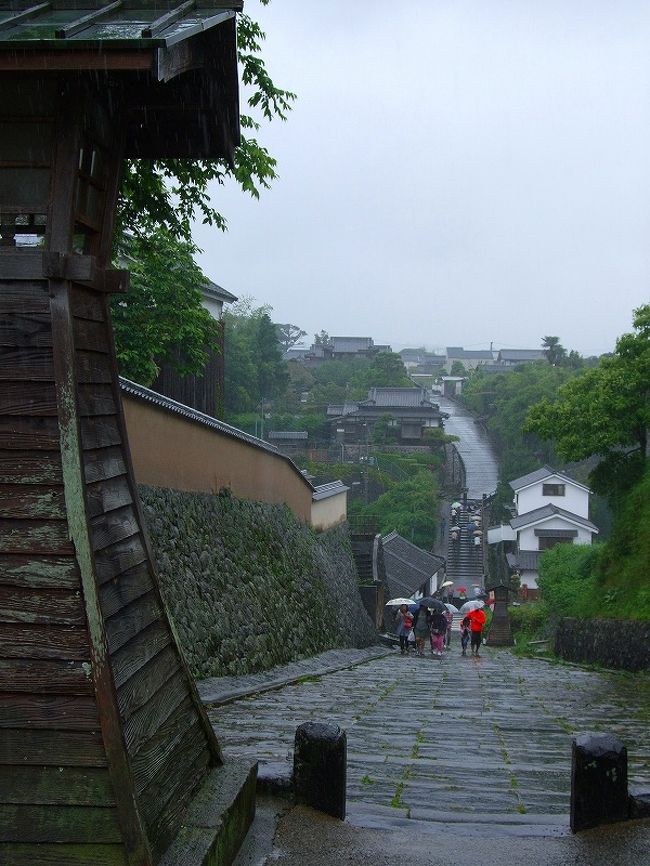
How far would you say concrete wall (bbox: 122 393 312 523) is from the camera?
1050 centimetres

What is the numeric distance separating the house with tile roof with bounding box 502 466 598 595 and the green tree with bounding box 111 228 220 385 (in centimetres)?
3211

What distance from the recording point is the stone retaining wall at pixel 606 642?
16156 millimetres

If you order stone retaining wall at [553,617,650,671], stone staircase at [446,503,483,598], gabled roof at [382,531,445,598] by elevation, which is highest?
stone retaining wall at [553,617,650,671]

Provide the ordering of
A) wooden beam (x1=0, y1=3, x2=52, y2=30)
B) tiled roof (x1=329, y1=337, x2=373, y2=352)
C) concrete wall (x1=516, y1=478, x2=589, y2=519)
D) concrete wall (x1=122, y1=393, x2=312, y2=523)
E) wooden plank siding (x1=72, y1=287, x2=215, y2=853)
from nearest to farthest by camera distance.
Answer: wooden plank siding (x1=72, y1=287, x2=215, y2=853) → wooden beam (x1=0, y1=3, x2=52, y2=30) → concrete wall (x1=122, y1=393, x2=312, y2=523) → concrete wall (x1=516, y1=478, x2=589, y2=519) → tiled roof (x1=329, y1=337, x2=373, y2=352)

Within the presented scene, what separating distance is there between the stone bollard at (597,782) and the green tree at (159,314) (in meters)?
12.8

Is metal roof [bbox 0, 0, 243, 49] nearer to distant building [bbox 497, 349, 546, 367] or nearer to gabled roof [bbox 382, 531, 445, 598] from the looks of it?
gabled roof [bbox 382, 531, 445, 598]

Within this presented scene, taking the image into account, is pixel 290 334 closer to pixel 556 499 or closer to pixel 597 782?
pixel 556 499

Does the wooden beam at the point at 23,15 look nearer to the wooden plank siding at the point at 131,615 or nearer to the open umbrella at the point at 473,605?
the wooden plank siding at the point at 131,615

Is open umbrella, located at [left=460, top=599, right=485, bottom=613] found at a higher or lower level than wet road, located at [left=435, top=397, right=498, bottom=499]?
lower

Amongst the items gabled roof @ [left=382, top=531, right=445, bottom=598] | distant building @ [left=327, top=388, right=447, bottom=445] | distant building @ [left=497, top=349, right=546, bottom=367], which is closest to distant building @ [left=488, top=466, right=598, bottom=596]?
gabled roof @ [left=382, top=531, right=445, bottom=598]

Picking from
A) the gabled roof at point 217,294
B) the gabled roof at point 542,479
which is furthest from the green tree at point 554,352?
the gabled roof at point 217,294

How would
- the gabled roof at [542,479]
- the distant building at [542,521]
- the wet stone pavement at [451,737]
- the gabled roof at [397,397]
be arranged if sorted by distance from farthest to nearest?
the gabled roof at [397,397] < the gabled roof at [542,479] < the distant building at [542,521] < the wet stone pavement at [451,737]

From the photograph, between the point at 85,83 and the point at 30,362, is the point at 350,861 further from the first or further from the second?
the point at 85,83

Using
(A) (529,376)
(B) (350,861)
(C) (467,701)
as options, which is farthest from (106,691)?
(A) (529,376)
